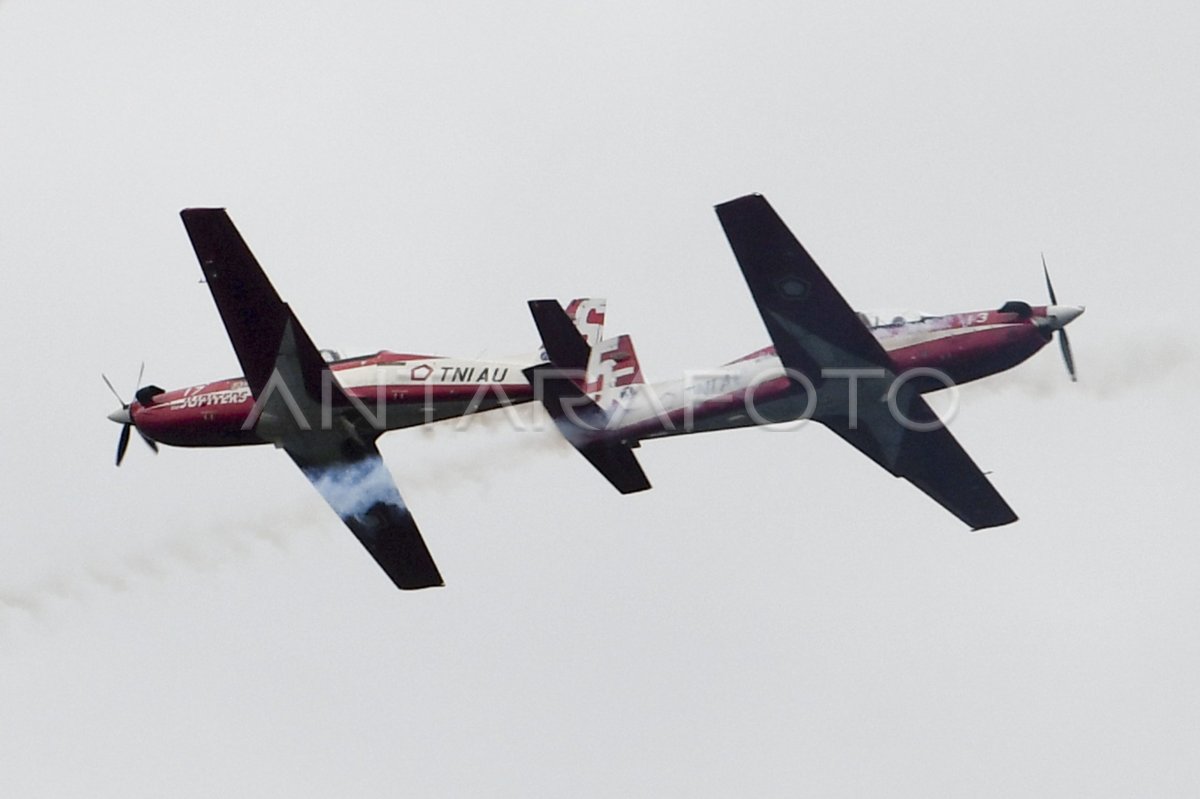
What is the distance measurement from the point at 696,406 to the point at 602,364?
1801 millimetres

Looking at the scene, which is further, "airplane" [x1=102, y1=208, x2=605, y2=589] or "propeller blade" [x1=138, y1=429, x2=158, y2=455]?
"propeller blade" [x1=138, y1=429, x2=158, y2=455]

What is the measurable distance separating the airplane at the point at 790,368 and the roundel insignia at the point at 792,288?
0.05 ft

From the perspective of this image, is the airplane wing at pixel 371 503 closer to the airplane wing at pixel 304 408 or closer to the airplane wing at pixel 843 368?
the airplane wing at pixel 304 408

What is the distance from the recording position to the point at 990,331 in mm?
42000

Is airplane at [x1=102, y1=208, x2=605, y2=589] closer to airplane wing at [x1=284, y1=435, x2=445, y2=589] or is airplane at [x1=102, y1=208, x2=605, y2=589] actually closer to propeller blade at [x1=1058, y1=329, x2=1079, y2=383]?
airplane wing at [x1=284, y1=435, x2=445, y2=589]

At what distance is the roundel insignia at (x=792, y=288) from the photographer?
4125 centimetres

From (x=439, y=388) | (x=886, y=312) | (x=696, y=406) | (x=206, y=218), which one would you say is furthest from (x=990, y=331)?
(x=206, y=218)

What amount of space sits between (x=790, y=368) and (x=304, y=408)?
8.76 meters

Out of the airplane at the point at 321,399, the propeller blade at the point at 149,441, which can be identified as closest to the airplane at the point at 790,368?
the airplane at the point at 321,399

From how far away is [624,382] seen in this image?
144 feet

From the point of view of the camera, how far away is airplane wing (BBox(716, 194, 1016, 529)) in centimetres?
4091

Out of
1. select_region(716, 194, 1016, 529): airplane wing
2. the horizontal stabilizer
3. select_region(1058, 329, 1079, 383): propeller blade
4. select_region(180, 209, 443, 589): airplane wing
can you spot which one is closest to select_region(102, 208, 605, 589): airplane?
select_region(180, 209, 443, 589): airplane wing

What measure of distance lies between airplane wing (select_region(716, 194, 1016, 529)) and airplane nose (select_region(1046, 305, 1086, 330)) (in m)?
2.71

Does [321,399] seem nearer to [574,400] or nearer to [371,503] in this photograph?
[371,503]
